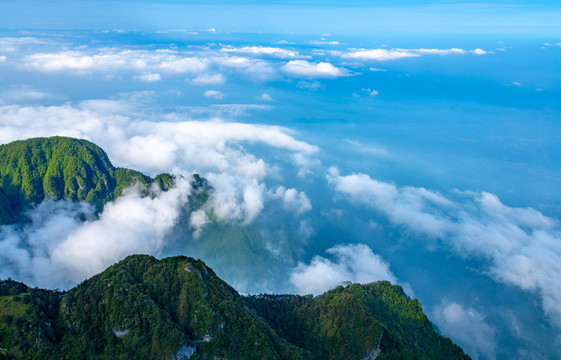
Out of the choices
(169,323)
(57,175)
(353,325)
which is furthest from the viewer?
(57,175)

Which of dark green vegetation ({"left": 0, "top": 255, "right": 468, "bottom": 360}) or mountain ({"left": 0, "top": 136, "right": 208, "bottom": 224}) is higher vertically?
dark green vegetation ({"left": 0, "top": 255, "right": 468, "bottom": 360})

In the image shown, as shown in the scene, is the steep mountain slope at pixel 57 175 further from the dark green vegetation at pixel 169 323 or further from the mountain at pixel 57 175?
the dark green vegetation at pixel 169 323

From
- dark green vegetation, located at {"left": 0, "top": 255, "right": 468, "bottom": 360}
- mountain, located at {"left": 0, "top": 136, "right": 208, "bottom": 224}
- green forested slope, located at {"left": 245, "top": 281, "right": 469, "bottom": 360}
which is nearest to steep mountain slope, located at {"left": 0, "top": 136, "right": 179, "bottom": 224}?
mountain, located at {"left": 0, "top": 136, "right": 208, "bottom": 224}

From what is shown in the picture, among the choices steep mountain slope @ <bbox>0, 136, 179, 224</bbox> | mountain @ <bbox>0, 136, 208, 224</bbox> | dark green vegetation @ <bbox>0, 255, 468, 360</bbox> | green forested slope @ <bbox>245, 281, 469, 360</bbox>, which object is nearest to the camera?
dark green vegetation @ <bbox>0, 255, 468, 360</bbox>

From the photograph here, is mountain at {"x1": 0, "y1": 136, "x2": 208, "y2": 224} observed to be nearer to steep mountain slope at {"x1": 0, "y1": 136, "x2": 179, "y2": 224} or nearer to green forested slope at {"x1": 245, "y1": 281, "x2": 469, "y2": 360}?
steep mountain slope at {"x1": 0, "y1": 136, "x2": 179, "y2": 224}

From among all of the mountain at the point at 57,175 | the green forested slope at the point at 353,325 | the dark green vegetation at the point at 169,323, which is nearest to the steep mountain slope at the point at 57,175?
the mountain at the point at 57,175

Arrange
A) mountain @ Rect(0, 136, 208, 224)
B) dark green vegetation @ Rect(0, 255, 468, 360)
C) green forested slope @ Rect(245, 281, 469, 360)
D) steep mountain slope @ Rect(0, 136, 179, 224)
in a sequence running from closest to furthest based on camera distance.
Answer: dark green vegetation @ Rect(0, 255, 468, 360) < green forested slope @ Rect(245, 281, 469, 360) < mountain @ Rect(0, 136, 208, 224) < steep mountain slope @ Rect(0, 136, 179, 224)

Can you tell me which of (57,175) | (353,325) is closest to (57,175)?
(57,175)

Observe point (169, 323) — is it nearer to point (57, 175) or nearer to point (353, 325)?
point (353, 325)
